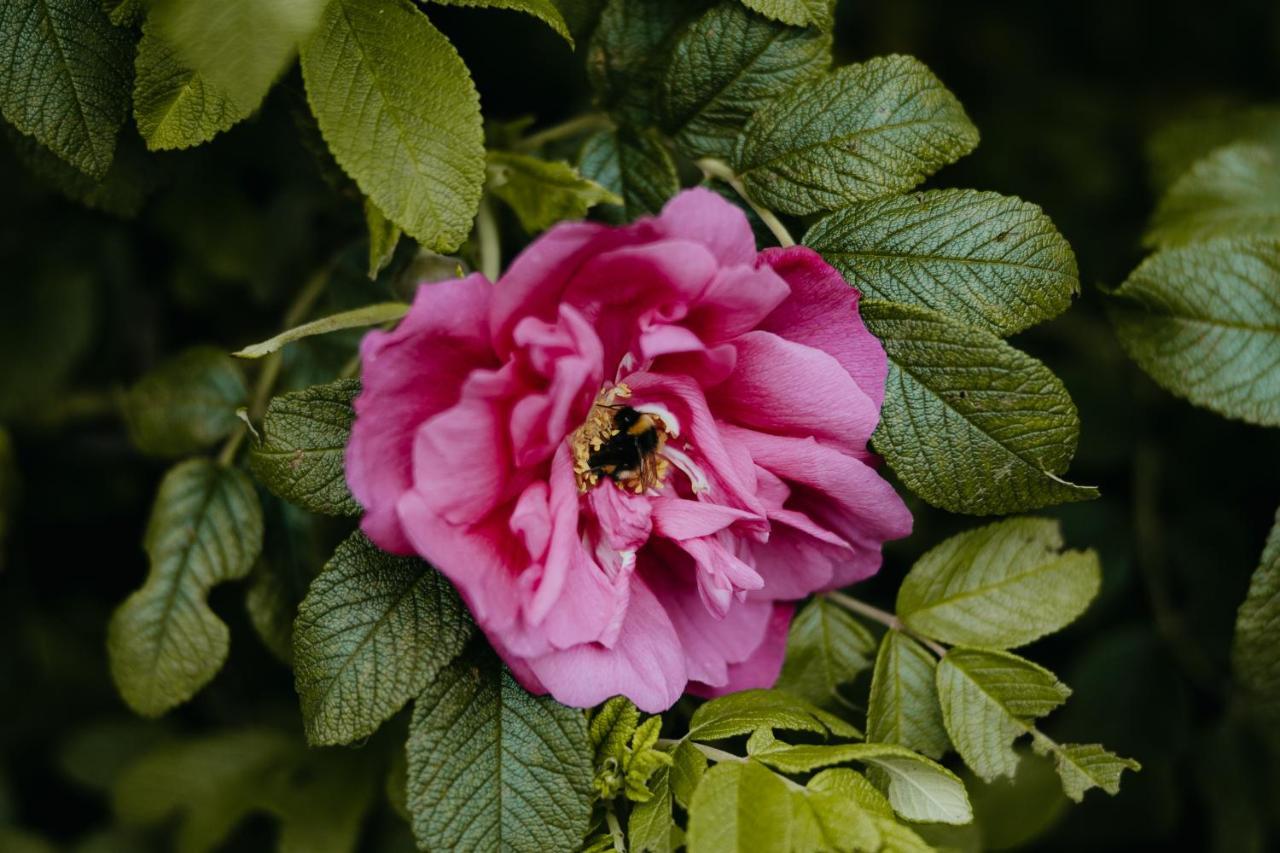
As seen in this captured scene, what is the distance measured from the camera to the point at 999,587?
1131 millimetres

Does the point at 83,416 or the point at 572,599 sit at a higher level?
the point at 572,599

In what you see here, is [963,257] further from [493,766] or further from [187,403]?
[187,403]

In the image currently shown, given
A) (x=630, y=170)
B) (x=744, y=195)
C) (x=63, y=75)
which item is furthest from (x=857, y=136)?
(x=63, y=75)

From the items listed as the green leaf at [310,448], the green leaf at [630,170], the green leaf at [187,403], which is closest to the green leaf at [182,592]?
the green leaf at [187,403]

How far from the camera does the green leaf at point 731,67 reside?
1119 millimetres

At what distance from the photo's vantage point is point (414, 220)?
37.7 inches

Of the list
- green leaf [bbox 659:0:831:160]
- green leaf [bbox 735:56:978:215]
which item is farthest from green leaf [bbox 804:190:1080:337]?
green leaf [bbox 659:0:831:160]

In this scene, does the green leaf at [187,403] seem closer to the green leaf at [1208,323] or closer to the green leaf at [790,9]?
the green leaf at [790,9]

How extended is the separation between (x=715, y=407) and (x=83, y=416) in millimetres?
1139

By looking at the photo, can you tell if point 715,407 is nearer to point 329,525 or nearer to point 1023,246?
point 1023,246

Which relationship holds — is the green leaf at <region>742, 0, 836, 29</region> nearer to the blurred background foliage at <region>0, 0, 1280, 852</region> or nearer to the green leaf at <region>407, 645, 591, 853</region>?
the blurred background foliage at <region>0, 0, 1280, 852</region>

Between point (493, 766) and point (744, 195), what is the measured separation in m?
0.58

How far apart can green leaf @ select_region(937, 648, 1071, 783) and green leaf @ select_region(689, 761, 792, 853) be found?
23cm

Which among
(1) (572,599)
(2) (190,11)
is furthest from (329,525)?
(2) (190,11)
